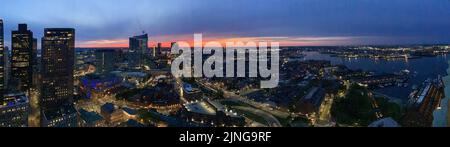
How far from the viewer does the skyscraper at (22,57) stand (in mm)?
10959

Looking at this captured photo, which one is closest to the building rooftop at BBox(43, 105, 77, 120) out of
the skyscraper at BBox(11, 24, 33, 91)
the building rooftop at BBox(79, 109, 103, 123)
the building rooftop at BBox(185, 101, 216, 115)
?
the building rooftop at BBox(79, 109, 103, 123)

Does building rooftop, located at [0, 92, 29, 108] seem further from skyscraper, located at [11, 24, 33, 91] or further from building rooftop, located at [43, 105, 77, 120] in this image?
skyscraper, located at [11, 24, 33, 91]

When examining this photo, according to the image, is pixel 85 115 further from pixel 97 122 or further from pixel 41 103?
pixel 41 103

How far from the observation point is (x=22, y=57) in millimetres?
12133

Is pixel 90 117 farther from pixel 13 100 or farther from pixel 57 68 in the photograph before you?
pixel 57 68

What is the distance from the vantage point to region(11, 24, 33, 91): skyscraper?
1096cm

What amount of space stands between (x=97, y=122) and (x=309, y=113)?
3974 millimetres

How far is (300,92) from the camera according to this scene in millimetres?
8688

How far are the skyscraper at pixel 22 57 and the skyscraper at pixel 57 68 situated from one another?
→ 4.35 ft

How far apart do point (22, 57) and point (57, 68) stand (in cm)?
302

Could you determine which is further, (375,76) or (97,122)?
(375,76)

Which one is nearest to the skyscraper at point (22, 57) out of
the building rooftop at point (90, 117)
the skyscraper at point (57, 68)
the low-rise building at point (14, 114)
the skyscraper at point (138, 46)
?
the skyscraper at point (57, 68)

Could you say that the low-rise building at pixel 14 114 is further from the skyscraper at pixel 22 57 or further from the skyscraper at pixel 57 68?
the skyscraper at pixel 22 57
